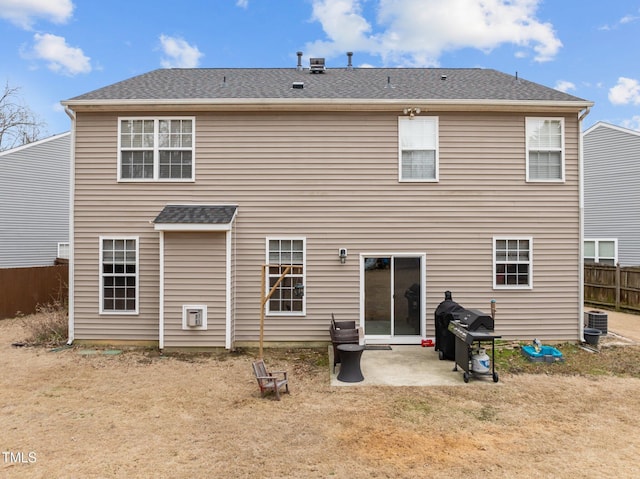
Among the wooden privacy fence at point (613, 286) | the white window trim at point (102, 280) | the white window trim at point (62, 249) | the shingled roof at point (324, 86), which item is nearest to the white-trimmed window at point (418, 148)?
the shingled roof at point (324, 86)

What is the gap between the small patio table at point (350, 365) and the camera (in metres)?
6.84

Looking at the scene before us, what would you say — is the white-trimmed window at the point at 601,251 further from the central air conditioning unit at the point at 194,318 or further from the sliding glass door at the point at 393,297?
the central air conditioning unit at the point at 194,318

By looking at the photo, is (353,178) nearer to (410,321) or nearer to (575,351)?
(410,321)

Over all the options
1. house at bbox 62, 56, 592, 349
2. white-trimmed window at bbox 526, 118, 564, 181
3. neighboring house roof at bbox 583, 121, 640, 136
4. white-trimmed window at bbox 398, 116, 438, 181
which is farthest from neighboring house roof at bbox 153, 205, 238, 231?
neighboring house roof at bbox 583, 121, 640, 136

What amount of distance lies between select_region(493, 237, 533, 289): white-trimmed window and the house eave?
3208 millimetres

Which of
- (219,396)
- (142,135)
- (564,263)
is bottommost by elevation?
(219,396)

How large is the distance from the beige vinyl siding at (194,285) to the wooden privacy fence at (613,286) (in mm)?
13829

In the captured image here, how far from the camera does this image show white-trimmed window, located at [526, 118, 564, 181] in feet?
30.6

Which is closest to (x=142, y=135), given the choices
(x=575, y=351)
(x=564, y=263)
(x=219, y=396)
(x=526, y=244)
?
(x=219, y=396)

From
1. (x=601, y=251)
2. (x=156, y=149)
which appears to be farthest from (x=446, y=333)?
(x=601, y=251)

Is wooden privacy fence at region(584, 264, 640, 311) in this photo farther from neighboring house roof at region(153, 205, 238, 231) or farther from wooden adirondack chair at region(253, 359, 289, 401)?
neighboring house roof at region(153, 205, 238, 231)

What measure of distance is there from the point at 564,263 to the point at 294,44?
1095 centimetres

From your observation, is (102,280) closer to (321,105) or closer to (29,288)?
(29,288)

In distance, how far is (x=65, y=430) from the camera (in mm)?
5105
